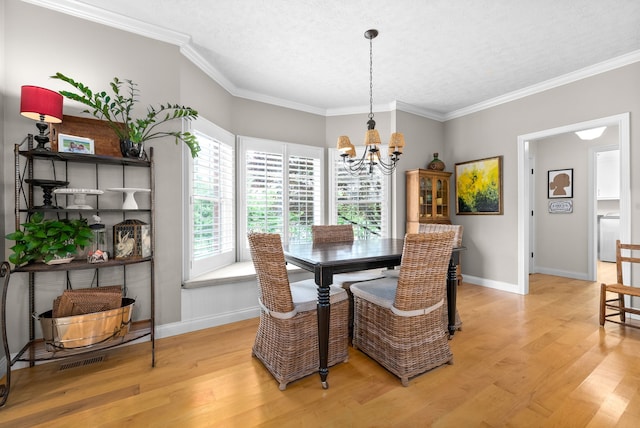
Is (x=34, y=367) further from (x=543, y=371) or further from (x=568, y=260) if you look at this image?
(x=568, y=260)

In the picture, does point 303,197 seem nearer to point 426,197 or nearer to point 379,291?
point 426,197

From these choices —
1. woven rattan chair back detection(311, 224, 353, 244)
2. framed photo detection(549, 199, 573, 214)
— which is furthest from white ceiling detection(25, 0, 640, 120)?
framed photo detection(549, 199, 573, 214)

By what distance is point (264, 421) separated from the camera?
1.57 m

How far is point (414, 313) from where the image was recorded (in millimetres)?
1927

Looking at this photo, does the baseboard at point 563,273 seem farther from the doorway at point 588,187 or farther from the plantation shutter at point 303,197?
the plantation shutter at point 303,197

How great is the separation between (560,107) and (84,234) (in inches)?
198

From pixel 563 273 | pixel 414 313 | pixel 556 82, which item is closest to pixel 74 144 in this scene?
pixel 414 313

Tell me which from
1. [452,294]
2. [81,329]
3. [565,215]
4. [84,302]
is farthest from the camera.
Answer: [565,215]

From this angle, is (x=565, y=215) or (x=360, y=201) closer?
(x=360, y=201)

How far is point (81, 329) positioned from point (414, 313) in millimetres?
2243

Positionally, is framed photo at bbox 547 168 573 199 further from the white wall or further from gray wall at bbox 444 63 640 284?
gray wall at bbox 444 63 640 284

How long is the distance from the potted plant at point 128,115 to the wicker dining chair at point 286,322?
47.1 inches

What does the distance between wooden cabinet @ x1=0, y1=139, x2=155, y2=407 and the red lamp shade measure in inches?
9.3

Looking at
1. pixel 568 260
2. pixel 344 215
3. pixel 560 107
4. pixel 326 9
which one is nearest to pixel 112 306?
pixel 326 9
